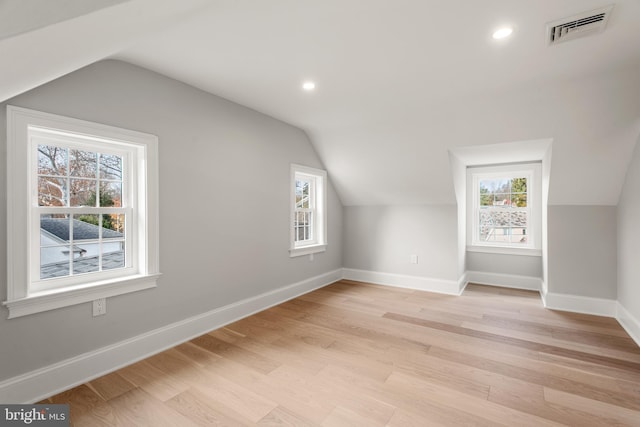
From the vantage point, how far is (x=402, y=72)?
2547 millimetres

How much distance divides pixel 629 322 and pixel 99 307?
4.92m

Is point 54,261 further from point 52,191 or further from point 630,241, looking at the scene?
point 630,241

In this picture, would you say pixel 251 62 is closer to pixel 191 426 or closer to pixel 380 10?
pixel 380 10

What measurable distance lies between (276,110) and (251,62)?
3.71 feet

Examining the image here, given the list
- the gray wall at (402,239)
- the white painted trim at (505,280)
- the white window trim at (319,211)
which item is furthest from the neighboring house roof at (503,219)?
the white window trim at (319,211)

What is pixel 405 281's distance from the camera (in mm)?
4809

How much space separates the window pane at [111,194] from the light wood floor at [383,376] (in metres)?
1.34

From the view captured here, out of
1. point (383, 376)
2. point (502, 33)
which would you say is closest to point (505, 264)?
point (383, 376)

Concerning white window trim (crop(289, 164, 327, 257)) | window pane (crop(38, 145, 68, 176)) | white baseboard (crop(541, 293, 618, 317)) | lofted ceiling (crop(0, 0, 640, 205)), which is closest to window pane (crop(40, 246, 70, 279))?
window pane (crop(38, 145, 68, 176))

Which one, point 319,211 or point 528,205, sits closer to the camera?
point 528,205

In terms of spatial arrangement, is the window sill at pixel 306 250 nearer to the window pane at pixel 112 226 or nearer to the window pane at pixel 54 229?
the window pane at pixel 112 226

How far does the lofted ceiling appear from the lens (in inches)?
62.4

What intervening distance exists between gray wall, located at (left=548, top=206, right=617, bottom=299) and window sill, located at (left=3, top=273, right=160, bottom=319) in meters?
4.58

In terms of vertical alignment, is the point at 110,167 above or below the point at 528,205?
above
